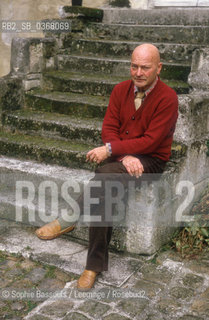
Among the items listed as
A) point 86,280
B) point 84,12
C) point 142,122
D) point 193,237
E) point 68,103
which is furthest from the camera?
point 84,12

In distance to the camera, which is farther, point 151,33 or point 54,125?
point 151,33

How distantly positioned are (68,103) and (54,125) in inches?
17.3

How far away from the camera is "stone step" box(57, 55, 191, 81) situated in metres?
5.10

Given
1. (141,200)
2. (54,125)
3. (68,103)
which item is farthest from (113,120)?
(68,103)

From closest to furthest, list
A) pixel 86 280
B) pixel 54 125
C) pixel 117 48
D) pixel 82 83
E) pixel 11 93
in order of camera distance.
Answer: pixel 86 280, pixel 54 125, pixel 11 93, pixel 82 83, pixel 117 48

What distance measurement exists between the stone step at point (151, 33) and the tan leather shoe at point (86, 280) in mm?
3642

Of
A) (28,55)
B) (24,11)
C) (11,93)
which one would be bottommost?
(11,93)

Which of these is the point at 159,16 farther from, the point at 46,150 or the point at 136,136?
the point at 136,136

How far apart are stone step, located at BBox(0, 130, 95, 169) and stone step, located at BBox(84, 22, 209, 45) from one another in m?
2.21

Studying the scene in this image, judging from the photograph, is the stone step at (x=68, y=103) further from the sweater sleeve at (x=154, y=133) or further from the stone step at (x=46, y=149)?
the sweater sleeve at (x=154, y=133)

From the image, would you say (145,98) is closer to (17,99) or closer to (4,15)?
(17,99)

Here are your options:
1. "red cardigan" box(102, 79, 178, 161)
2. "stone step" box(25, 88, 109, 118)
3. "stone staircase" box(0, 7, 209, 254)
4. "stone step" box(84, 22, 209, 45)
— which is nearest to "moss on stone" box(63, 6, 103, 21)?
"stone staircase" box(0, 7, 209, 254)

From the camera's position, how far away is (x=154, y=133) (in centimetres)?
336
